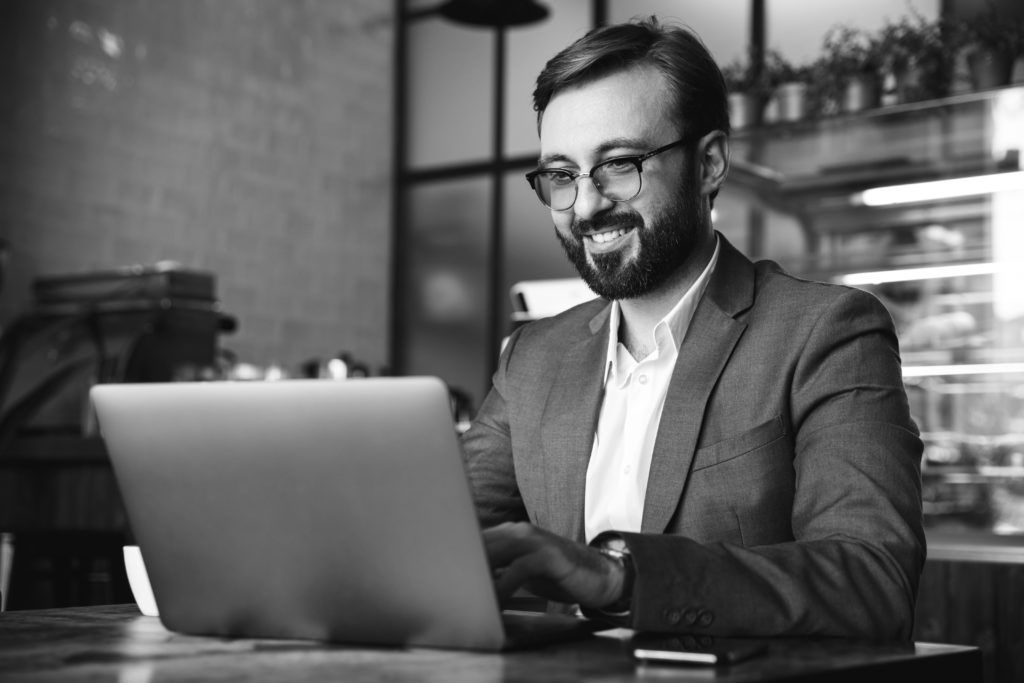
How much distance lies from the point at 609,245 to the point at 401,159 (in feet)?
19.2

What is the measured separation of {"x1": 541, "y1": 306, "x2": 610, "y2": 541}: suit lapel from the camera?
5.33ft

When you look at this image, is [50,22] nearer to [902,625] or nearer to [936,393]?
[936,393]

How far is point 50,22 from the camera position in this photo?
555 centimetres

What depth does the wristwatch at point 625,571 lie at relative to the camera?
1.19m

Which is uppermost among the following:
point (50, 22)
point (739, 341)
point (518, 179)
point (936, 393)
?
point (50, 22)

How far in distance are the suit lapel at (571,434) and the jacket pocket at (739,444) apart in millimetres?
172

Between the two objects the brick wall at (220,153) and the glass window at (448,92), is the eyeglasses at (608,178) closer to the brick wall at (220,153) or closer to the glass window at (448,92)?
the brick wall at (220,153)

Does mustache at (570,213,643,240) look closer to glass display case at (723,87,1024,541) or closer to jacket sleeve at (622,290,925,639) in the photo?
jacket sleeve at (622,290,925,639)

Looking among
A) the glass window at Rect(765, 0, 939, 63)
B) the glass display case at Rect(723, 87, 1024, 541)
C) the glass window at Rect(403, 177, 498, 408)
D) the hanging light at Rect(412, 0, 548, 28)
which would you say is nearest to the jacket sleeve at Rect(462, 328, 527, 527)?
the glass display case at Rect(723, 87, 1024, 541)

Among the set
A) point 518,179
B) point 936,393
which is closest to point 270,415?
point 936,393

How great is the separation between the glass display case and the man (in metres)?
2.48

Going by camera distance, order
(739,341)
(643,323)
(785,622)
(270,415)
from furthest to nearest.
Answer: (643,323) < (739,341) < (785,622) < (270,415)

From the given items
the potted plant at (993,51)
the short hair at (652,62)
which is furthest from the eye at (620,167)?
the potted plant at (993,51)

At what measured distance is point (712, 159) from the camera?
174 cm
